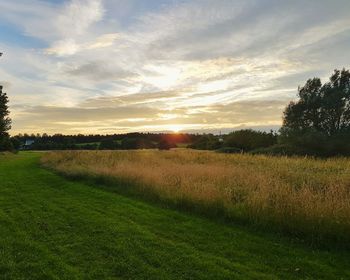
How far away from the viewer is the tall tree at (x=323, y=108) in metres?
43.5

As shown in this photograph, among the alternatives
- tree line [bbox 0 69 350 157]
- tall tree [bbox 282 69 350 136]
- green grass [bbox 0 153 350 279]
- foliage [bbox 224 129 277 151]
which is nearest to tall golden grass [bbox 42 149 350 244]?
green grass [bbox 0 153 350 279]

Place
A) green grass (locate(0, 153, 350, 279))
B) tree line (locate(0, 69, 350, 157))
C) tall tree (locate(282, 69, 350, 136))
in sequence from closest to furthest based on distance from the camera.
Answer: green grass (locate(0, 153, 350, 279)) < tree line (locate(0, 69, 350, 157)) < tall tree (locate(282, 69, 350, 136))

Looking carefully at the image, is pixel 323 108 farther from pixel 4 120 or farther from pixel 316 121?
pixel 4 120

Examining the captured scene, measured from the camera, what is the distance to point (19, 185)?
688 inches

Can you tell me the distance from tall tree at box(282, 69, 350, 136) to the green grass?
1529 inches

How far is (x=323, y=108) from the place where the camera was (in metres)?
44.5

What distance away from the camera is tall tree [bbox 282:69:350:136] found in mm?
43500

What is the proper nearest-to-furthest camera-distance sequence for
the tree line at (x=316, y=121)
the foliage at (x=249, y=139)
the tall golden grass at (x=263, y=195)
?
the tall golden grass at (x=263, y=195)
the tree line at (x=316, y=121)
the foliage at (x=249, y=139)

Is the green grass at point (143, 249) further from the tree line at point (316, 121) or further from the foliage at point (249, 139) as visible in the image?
the foliage at point (249, 139)

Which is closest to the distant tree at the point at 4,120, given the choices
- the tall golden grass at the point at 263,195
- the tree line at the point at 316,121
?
the tree line at the point at 316,121

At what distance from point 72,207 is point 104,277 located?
614cm

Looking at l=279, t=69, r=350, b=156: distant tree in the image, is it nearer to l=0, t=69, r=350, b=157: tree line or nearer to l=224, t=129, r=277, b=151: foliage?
l=0, t=69, r=350, b=157: tree line

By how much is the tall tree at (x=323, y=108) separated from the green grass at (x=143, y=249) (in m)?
38.8

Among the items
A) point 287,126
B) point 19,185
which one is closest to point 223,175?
point 19,185
